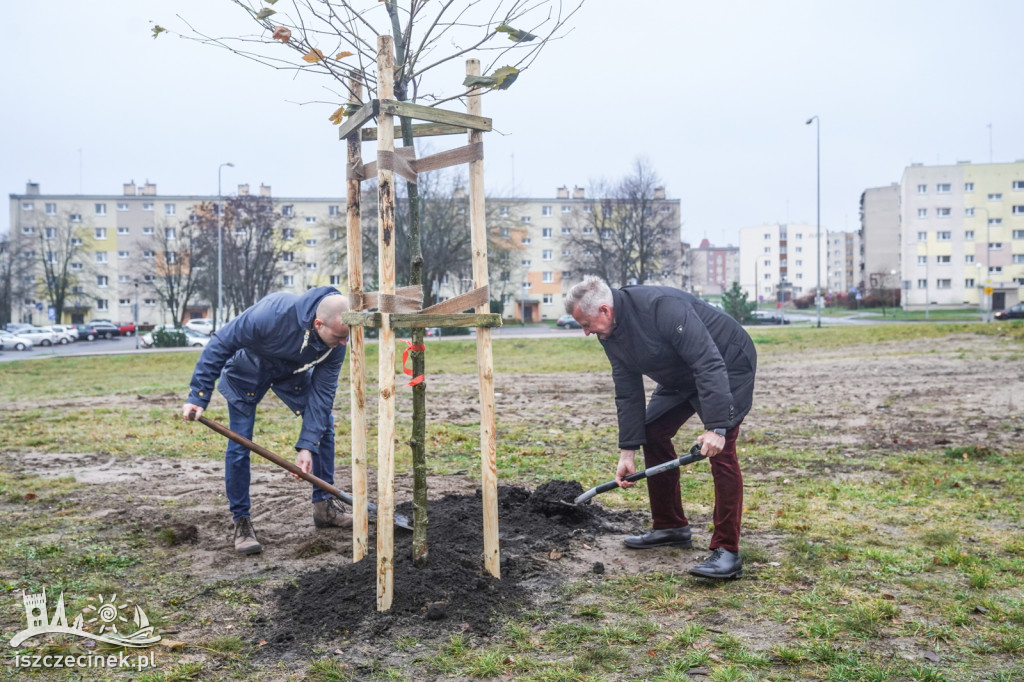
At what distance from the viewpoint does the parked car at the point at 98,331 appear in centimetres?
5441

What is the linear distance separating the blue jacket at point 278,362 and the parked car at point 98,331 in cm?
5660

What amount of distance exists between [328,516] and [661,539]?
2319 millimetres

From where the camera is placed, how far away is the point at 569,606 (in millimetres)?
3889

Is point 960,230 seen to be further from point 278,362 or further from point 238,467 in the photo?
point 238,467

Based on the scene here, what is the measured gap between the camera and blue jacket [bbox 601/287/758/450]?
13.6 ft

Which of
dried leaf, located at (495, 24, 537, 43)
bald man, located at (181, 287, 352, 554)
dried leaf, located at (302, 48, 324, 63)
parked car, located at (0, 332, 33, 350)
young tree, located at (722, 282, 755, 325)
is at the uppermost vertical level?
dried leaf, located at (495, 24, 537, 43)

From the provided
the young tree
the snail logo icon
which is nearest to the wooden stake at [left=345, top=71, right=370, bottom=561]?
the snail logo icon

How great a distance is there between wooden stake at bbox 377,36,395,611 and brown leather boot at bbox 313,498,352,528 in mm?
1794

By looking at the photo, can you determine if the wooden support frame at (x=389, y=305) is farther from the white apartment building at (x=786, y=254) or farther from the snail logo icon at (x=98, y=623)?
the white apartment building at (x=786, y=254)

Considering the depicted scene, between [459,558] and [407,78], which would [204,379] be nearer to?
[459,558]

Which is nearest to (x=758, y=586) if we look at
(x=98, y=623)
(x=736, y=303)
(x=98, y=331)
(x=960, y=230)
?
(x=98, y=623)

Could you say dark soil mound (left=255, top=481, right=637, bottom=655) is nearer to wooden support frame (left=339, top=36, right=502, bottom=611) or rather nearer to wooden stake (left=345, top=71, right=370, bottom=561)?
wooden support frame (left=339, top=36, right=502, bottom=611)

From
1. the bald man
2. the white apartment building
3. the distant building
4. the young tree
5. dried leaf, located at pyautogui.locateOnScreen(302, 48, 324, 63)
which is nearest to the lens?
dried leaf, located at pyautogui.locateOnScreen(302, 48, 324, 63)

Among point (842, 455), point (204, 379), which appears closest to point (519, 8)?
point (204, 379)
